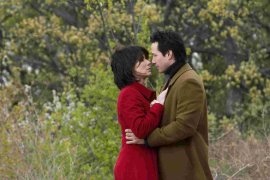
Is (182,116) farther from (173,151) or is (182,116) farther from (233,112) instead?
(233,112)

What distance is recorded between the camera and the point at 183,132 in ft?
15.7

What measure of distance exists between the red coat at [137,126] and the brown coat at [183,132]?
0.20 feet

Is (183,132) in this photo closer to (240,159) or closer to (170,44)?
(170,44)

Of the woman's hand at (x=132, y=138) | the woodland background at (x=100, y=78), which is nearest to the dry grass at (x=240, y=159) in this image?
the woodland background at (x=100, y=78)

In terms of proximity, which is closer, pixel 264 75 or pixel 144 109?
pixel 144 109

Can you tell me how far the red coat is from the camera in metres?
4.83

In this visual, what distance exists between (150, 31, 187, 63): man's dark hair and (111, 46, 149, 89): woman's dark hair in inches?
5.8

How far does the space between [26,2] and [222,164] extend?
831 cm

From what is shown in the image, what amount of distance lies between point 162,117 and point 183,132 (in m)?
0.22

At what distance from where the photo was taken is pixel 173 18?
14.7 m

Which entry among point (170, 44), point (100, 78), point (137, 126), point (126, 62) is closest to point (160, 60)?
point (170, 44)

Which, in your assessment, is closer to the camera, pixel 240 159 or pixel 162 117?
pixel 162 117

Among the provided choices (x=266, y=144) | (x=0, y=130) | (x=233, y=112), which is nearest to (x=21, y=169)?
(x=0, y=130)

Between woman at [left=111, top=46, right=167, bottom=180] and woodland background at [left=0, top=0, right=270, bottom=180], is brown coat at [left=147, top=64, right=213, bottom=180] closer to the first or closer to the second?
woman at [left=111, top=46, right=167, bottom=180]
